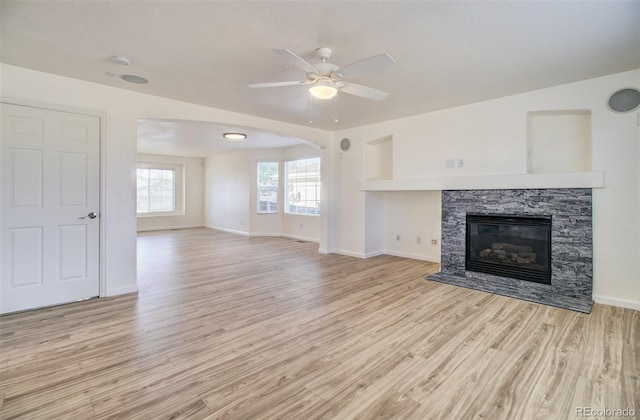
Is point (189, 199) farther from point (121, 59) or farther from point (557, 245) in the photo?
point (557, 245)

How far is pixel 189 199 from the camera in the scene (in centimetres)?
1071

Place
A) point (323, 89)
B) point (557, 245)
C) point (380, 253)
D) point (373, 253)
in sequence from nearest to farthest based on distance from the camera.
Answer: point (323, 89)
point (557, 245)
point (373, 253)
point (380, 253)

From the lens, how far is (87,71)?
3.25 m

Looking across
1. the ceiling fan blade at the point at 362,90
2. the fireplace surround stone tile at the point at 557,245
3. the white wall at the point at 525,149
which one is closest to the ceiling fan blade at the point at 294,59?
the ceiling fan blade at the point at 362,90

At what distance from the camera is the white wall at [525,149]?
3324 mm

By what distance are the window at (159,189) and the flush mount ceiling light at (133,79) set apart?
708cm

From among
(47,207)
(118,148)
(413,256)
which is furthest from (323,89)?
(413,256)

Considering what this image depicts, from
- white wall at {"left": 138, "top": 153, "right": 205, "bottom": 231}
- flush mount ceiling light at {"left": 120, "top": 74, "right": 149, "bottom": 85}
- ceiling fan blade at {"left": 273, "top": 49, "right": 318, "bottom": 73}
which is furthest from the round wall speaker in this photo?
white wall at {"left": 138, "top": 153, "right": 205, "bottom": 231}

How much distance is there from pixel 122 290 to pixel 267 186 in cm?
564

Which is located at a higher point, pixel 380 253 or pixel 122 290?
pixel 380 253

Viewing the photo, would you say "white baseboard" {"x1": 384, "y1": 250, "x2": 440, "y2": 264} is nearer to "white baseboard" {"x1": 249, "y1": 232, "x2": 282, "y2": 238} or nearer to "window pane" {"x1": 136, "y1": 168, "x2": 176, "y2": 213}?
"white baseboard" {"x1": 249, "y1": 232, "x2": 282, "y2": 238}

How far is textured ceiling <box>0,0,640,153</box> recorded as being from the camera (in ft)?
7.13

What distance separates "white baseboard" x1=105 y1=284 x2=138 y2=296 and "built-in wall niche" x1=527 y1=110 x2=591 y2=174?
5.38 meters

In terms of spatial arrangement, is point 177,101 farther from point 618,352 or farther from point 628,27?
point 618,352
